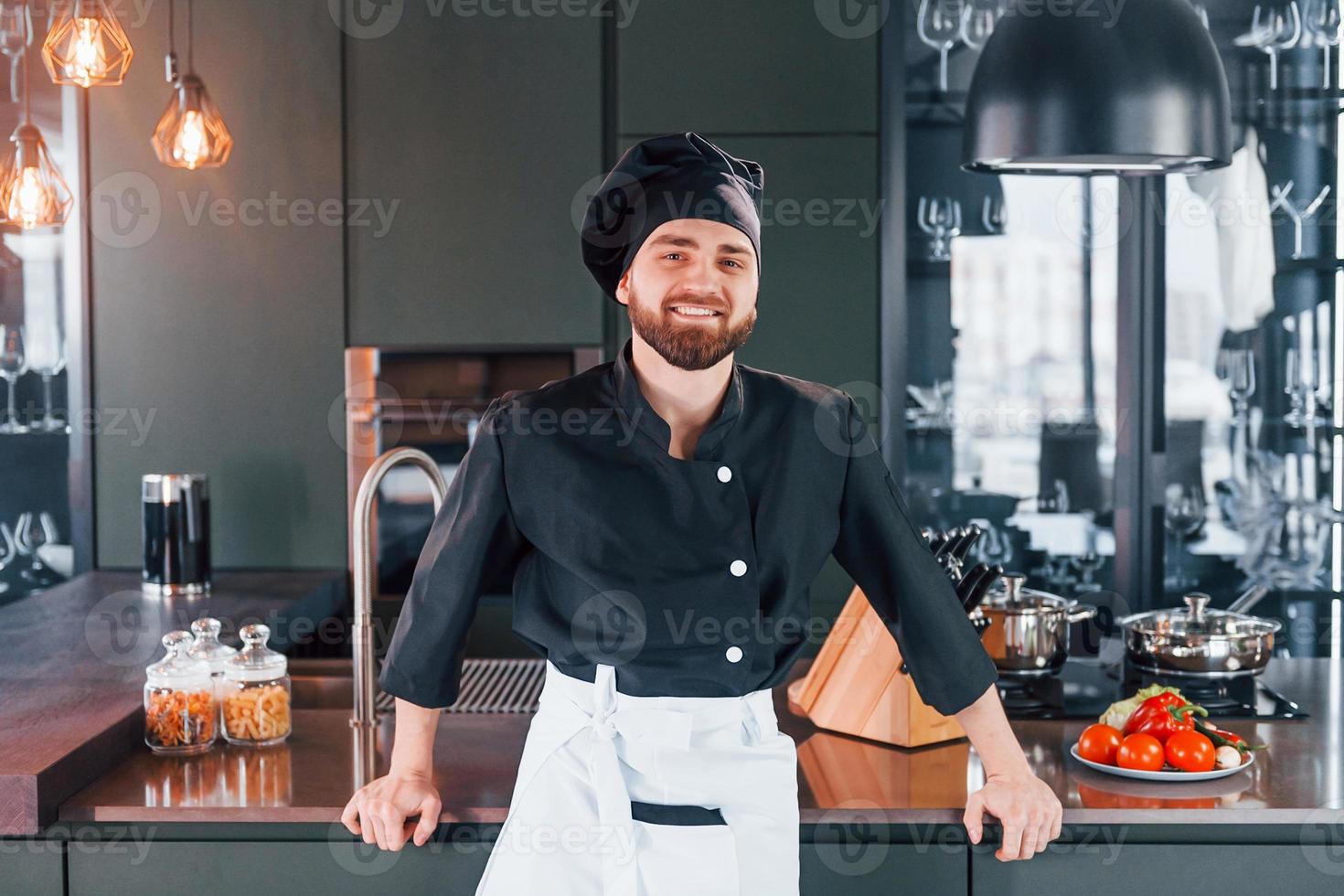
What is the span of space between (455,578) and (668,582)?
228 millimetres

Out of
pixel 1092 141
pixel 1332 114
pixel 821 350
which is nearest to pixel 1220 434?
pixel 1332 114

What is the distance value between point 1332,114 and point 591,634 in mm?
2815

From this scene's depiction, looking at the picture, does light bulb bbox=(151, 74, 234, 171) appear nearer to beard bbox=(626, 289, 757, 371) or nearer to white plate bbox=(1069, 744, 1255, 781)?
beard bbox=(626, 289, 757, 371)

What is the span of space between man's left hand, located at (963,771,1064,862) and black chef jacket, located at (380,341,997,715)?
0.33 feet

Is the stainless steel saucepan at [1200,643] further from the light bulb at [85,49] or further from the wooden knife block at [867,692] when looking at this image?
the light bulb at [85,49]

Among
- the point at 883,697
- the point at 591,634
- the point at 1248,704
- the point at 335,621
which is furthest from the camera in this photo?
the point at 335,621

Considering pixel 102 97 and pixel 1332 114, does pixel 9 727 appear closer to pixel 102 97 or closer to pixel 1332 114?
pixel 102 97

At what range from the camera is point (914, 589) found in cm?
138

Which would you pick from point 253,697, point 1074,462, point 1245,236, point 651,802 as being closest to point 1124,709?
point 651,802

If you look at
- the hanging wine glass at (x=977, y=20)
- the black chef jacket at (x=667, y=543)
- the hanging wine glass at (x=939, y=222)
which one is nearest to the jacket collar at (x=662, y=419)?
the black chef jacket at (x=667, y=543)

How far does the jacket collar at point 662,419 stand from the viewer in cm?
133

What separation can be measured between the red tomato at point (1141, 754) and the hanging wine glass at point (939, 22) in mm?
2205

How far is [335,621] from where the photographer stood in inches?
114

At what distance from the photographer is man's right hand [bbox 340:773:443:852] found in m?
1.32
